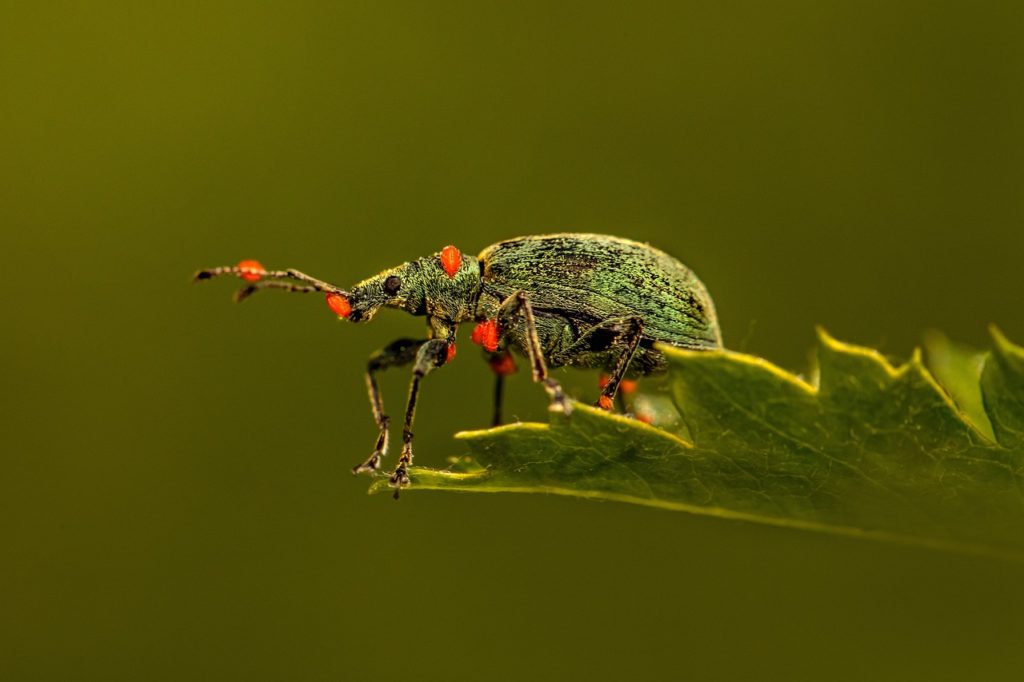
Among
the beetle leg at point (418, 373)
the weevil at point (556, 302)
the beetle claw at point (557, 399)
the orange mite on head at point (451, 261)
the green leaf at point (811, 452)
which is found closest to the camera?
the green leaf at point (811, 452)

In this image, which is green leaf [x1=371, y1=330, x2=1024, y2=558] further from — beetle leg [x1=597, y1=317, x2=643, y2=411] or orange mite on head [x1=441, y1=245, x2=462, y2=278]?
orange mite on head [x1=441, y1=245, x2=462, y2=278]

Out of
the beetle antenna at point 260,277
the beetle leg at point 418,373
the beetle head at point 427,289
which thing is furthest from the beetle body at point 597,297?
the beetle antenna at point 260,277

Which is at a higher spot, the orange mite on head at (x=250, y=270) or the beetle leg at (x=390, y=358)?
the orange mite on head at (x=250, y=270)

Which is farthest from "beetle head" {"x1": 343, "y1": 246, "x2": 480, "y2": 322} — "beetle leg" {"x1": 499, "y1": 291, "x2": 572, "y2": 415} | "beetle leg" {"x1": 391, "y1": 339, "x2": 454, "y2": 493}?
"beetle leg" {"x1": 499, "y1": 291, "x2": 572, "y2": 415}

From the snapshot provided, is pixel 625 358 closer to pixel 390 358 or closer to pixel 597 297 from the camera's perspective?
pixel 597 297

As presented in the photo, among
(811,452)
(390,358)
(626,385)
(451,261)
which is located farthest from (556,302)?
(811,452)

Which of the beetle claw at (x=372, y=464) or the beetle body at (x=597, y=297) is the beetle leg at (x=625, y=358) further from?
the beetle claw at (x=372, y=464)
